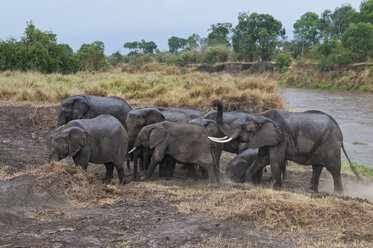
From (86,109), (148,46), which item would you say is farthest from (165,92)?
(148,46)

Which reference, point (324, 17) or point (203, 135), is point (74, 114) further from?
point (324, 17)

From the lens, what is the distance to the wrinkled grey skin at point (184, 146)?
807 centimetres

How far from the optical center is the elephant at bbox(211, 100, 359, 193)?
795 cm

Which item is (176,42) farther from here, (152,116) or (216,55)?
(152,116)

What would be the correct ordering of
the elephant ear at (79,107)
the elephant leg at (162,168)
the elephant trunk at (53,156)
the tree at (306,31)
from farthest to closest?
the tree at (306,31)
the elephant ear at (79,107)
the elephant leg at (162,168)
the elephant trunk at (53,156)

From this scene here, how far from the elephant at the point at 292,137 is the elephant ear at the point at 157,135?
1.04 meters

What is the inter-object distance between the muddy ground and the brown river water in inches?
328

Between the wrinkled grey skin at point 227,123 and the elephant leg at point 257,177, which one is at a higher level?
the wrinkled grey skin at point 227,123

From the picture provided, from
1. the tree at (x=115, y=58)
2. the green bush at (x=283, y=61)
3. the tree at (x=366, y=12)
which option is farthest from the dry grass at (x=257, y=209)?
the tree at (x=115, y=58)

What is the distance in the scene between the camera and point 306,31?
75.4 metres

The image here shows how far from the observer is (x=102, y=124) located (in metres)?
7.86

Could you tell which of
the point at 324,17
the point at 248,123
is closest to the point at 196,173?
the point at 248,123

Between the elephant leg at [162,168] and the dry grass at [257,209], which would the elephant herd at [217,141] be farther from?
the dry grass at [257,209]

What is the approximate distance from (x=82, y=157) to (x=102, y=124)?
69 centimetres
